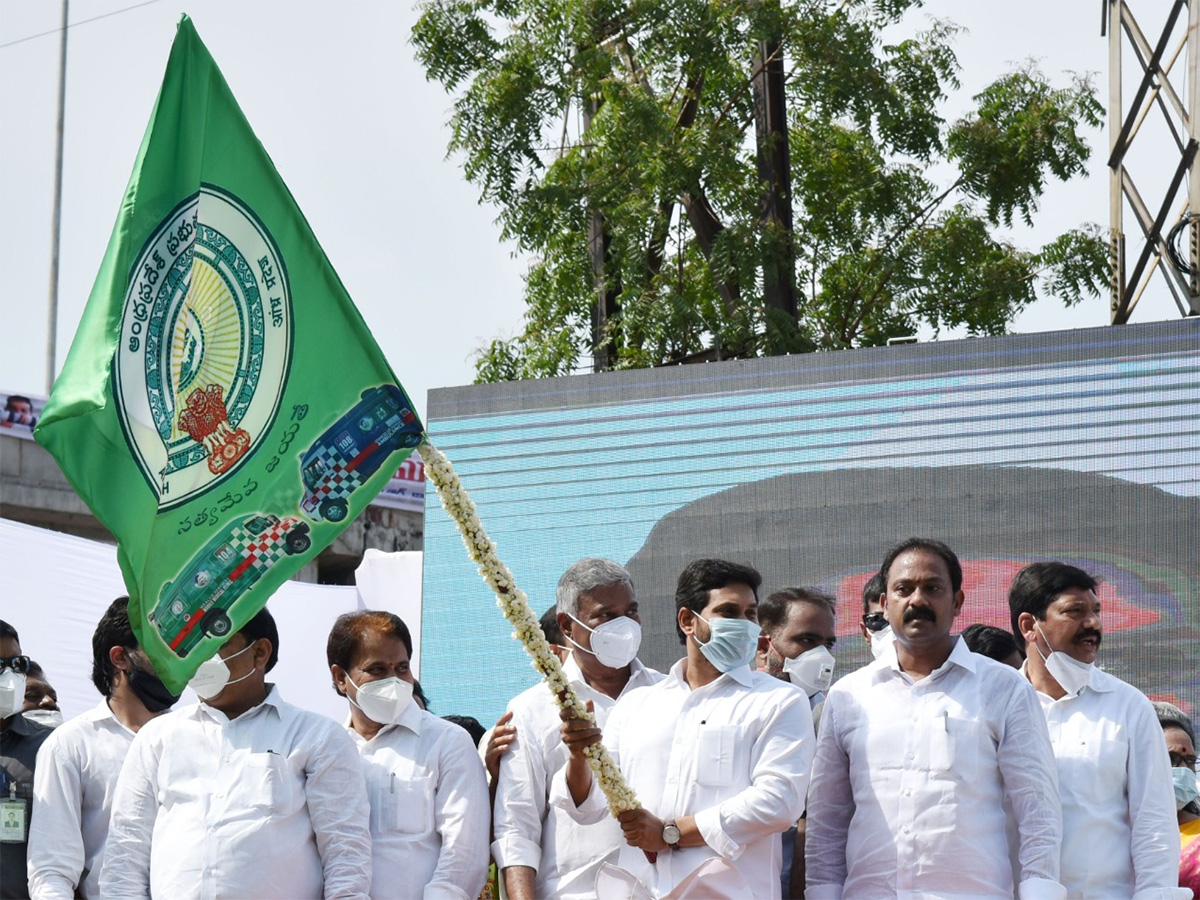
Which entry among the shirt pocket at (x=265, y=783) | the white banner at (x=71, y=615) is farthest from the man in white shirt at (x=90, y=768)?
the white banner at (x=71, y=615)

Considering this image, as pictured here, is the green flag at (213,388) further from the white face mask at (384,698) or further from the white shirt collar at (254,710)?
the white face mask at (384,698)

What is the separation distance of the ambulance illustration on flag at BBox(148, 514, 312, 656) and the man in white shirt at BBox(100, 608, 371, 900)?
0.46 metres

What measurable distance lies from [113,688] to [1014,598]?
9.54 feet

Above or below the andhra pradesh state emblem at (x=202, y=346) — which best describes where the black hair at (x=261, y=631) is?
below

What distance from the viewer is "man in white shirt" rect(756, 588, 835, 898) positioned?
6.44 meters

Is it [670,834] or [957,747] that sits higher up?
[957,747]

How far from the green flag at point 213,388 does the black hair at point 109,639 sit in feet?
3.18

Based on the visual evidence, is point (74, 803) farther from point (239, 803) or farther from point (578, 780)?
point (578, 780)

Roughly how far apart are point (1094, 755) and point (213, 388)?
2.74m

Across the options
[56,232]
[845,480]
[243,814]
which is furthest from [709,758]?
[56,232]

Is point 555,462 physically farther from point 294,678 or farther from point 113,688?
point 113,688

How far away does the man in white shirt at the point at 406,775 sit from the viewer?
548 cm

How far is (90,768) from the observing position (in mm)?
5762

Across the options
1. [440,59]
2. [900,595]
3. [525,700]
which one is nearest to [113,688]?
[525,700]
